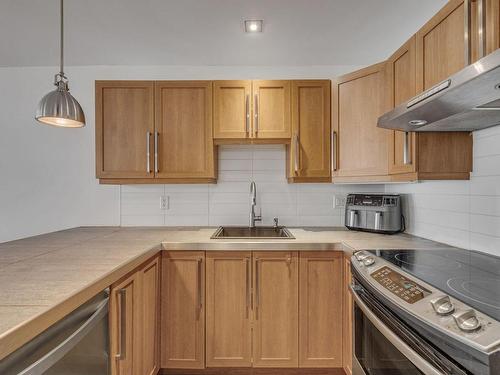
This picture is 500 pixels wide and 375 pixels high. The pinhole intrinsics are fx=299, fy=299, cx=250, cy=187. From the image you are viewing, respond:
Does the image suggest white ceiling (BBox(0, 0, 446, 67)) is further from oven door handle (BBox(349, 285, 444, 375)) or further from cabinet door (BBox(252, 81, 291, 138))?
oven door handle (BBox(349, 285, 444, 375))

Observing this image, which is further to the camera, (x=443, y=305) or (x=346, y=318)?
(x=346, y=318)

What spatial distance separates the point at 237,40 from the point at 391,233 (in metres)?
1.78

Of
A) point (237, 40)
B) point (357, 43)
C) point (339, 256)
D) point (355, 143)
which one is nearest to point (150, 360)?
point (339, 256)

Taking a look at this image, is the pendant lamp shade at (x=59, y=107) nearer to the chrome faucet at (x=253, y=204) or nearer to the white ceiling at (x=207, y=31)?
the white ceiling at (x=207, y=31)

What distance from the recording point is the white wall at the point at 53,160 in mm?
2627

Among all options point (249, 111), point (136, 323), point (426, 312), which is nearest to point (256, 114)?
point (249, 111)

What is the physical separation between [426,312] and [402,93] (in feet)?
4.22

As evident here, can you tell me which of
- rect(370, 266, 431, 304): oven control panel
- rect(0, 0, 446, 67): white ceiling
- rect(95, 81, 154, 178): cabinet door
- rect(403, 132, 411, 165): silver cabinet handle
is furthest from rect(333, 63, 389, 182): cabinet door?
rect(95, 81, 154, 178): cabinet door

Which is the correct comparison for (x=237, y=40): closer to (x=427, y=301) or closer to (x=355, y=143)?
(x=355, y=143)

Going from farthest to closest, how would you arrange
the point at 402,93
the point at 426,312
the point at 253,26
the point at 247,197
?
the point at 247,197 < the point at 253,26 < the point at 402,93 < the point at 426,312

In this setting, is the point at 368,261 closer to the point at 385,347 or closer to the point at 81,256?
the point at 385,347

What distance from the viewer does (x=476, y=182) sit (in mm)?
1558

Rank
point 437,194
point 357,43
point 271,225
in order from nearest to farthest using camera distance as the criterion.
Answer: point 437,194 < point 357,43 < point 271,225

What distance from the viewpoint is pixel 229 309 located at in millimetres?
1925
